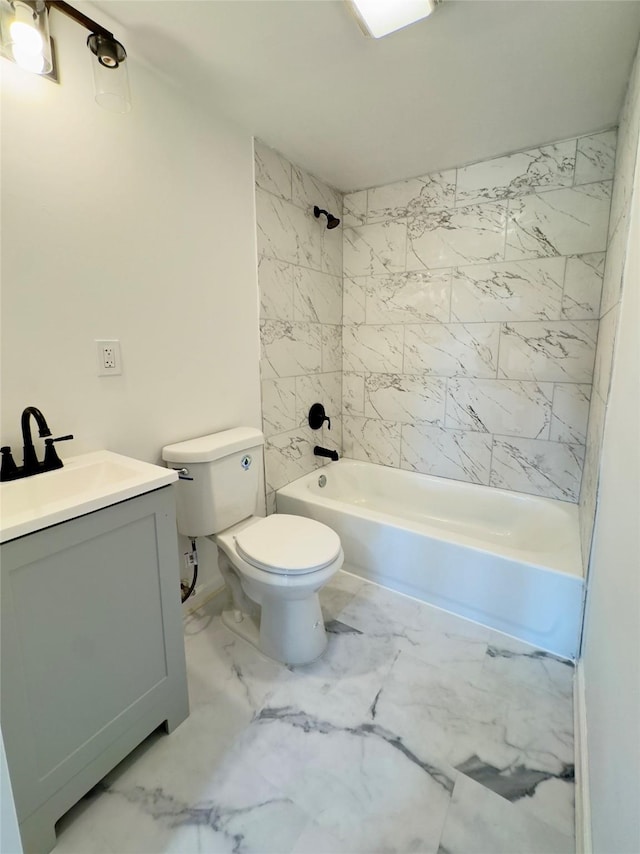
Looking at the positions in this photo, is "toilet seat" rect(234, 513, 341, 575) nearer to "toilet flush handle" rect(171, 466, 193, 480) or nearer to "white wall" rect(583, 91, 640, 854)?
"toilet flush handle" rect(171, 466, 193, 480)

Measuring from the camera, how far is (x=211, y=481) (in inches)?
65.0

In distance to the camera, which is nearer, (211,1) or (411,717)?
(211,1)

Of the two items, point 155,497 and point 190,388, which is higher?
point 190,388

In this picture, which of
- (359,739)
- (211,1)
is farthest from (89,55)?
(359,739)

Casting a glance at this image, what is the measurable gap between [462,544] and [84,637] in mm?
1492

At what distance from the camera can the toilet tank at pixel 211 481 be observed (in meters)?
1.63

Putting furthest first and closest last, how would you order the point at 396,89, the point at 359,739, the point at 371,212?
the point at 371,212
the point at 396,89
the point at 359,739

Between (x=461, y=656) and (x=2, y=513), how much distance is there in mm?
1707

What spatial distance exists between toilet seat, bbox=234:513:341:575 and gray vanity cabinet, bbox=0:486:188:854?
0.35 m

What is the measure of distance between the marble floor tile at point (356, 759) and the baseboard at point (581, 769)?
0.02 m

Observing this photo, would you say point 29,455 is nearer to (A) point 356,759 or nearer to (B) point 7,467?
(B) point 7,467

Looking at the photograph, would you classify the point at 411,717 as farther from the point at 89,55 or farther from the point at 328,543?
the point at 89,55

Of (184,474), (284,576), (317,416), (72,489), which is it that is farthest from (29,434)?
(317,416)

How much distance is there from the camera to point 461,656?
1.63 metres
